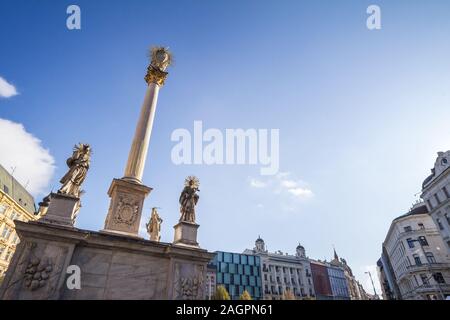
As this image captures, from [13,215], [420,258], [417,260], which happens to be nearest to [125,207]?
[13,215]

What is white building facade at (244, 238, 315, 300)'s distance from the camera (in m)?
68.8

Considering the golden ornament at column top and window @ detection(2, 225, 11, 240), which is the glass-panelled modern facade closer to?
window @ detection(2, 225, 11, 240)

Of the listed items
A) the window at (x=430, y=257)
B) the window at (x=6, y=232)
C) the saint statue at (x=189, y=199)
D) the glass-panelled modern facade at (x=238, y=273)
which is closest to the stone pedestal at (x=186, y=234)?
the saint statue at (x=189, y=199)

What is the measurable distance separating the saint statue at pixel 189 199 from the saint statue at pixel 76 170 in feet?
12.3

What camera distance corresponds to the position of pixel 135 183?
9.81 metres

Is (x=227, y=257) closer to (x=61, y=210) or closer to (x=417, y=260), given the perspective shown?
(x=417, y=260)

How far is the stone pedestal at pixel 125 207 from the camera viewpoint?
29.4 feet

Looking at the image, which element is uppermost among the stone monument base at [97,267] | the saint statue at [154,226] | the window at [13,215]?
the window at [13,215]

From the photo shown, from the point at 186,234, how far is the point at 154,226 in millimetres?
3563

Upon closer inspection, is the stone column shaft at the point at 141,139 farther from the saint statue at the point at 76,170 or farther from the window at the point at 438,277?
the window at the point at 438,277

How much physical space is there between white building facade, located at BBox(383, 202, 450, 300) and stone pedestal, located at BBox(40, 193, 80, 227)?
49.5 metres

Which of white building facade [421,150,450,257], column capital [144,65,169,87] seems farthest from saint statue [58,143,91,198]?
white building facade [421,150,450,257]

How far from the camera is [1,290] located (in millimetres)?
6117
